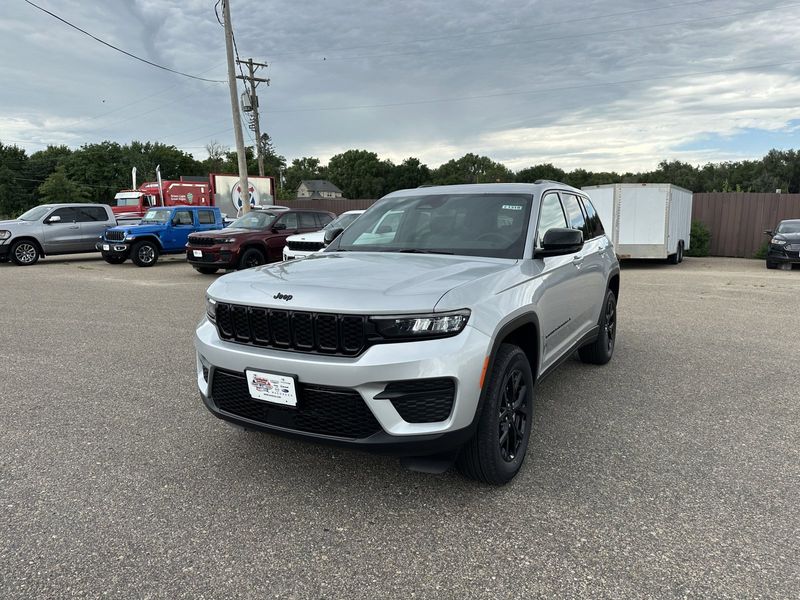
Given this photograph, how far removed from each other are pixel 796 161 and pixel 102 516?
75593 millimetres

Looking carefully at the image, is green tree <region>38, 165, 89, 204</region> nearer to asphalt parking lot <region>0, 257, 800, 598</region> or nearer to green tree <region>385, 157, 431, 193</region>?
green tree <region>385, 157, 431, 193</region>

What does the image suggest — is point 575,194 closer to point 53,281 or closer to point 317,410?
point 317,410

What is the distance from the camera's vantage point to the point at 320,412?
107 inches

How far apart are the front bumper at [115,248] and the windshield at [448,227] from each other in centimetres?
1366

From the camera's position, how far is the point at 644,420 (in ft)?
13.7

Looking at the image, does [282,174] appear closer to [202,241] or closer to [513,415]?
[202,241]

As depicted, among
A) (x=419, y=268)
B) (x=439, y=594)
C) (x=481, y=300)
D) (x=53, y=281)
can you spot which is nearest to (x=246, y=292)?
(x=419, y=268)

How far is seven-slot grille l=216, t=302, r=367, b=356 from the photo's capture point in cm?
267

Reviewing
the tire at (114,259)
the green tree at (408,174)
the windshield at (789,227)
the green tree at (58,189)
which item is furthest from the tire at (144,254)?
the green tree at (408,174)

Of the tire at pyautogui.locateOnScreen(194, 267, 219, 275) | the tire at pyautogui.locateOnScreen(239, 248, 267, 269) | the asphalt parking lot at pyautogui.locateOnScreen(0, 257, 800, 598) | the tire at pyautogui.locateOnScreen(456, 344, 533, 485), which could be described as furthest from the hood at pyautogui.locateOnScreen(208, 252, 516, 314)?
the tire at pyautogui.locateOnScreen(194, 267, 219, 275)

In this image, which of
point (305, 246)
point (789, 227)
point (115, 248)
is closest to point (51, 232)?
point (115, 248)

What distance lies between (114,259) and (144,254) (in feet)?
4.11

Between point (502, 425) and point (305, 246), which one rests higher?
point (305, 246)

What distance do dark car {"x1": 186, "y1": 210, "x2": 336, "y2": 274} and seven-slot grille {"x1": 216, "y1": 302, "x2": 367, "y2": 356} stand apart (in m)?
10.4
